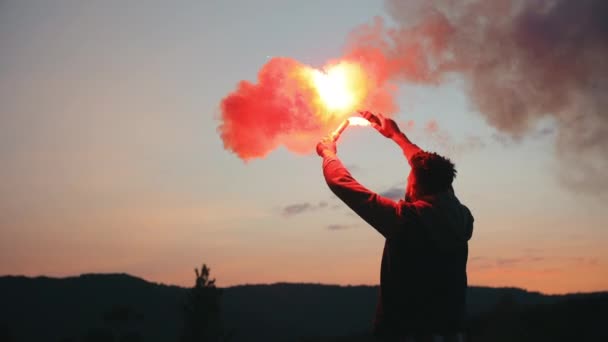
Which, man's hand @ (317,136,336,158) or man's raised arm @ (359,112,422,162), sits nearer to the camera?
man's hand @ (317,136,336,158)

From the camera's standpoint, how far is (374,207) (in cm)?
359

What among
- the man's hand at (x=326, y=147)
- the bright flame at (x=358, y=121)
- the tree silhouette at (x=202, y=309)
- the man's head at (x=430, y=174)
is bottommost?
the tree silhouette at (x=202, y=309)

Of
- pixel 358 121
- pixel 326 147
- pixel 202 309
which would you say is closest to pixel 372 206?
pixel 326 147

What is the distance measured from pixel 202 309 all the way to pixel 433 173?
39.1 metres

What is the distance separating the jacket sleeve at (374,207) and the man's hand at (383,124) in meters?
1.22

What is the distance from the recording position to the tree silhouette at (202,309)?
40.6 m

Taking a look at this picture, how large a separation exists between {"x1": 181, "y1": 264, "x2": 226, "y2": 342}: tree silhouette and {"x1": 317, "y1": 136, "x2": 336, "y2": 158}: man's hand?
124 feet

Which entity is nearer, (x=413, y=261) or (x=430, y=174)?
(x=413, y=261)

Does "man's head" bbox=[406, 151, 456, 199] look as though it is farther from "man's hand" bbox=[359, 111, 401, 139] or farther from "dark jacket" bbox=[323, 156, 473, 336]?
"man's hand" bbox=[359, 111, 401, 139]

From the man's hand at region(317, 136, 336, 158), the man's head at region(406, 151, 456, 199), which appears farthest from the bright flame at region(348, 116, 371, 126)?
the man's head at region(406, 151, 456, 199)

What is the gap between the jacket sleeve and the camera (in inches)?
142

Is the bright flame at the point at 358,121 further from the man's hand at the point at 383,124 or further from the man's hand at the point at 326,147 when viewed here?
the man's hand at the point at 326,147

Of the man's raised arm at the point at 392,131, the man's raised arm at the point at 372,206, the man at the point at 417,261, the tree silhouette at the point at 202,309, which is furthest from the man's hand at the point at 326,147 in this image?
the tree silhouette at the point at 202,309

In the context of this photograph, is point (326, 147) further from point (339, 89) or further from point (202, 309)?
point (202, 309)
